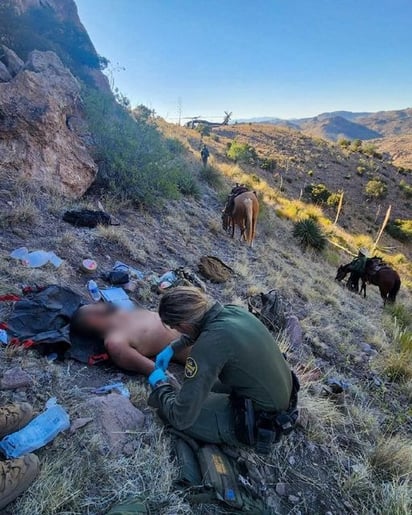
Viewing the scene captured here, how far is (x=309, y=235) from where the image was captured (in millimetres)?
11812

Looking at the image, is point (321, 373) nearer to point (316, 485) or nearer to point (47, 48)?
point (316, 485)

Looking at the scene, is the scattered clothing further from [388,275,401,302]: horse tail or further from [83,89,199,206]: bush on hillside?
[388,275,401,302]: horse tail

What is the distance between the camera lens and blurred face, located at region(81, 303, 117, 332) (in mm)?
3248

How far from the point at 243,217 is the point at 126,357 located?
634 centimetres

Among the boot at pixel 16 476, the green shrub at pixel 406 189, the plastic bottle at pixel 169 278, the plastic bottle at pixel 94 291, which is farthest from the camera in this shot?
the green shrub at pixel 406 189

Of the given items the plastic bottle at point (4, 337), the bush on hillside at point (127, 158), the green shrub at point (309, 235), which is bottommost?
the green shrub at point (309, 235)

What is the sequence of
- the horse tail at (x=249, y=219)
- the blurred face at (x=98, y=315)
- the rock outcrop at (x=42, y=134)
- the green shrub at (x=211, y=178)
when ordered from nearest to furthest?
the blurred face at (x=98, y=315)
the rock outcrop at (x=42, y=134)
the horse tail at (x=249, y=219)
the green shrub at (x=211, y=178)

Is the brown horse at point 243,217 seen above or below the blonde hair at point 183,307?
below

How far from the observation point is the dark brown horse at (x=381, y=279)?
347 inches

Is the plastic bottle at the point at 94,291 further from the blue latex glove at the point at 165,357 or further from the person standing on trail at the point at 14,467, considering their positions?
the person standing on trail at the point at 14,467

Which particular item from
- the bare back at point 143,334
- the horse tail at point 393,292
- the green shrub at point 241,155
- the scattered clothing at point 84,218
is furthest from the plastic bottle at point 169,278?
the green shrub at point 241,155

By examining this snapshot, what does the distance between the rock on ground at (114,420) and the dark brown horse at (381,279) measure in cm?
800

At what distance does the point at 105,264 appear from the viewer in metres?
4.87

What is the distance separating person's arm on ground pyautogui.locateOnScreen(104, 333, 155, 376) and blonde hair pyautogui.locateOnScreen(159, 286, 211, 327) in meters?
0.78
